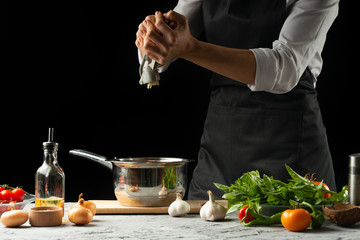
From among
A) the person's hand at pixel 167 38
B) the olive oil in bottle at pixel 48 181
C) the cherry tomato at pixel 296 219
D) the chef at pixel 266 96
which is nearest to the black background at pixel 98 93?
the chef at pixel 266 96

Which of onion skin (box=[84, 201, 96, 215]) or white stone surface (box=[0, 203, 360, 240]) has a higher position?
onion skin (box=[84, 201, 96, 215])

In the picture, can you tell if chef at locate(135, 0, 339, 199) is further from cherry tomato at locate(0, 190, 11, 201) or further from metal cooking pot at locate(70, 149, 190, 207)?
cherry tomato at locate(0, 190, 11, 201)

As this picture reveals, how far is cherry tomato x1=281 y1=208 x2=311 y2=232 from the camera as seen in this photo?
1.30 metres

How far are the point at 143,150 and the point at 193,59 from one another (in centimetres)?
135

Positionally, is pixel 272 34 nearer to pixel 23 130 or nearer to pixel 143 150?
pixel 143 150

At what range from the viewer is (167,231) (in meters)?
1.33

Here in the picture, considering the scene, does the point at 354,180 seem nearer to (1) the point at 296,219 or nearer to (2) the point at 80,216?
(1) the point at 296,219

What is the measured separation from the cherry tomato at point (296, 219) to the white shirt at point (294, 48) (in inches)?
24.9

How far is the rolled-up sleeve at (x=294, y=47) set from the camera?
6.06 ft

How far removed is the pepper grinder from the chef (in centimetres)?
46

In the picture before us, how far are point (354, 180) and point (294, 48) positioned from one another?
1.93 ft

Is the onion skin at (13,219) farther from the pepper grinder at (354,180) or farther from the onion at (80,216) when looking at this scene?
the pepper grinder at (354,180)

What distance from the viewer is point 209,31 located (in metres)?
2.26

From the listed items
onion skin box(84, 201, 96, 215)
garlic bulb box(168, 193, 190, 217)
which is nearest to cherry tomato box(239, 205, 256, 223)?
garlic bulb box(168, 193, 190, 217)
